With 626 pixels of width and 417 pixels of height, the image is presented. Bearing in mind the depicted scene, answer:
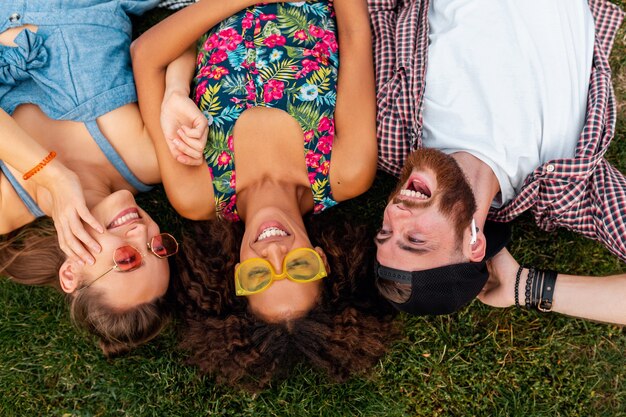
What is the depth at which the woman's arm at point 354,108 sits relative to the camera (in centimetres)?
366

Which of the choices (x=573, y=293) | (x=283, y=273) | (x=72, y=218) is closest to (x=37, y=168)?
(x=72, y=218)

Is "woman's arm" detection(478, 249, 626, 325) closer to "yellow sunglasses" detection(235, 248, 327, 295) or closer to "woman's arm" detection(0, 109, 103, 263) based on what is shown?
"yellow sunglasses" detection(235, 248, 327, 295)

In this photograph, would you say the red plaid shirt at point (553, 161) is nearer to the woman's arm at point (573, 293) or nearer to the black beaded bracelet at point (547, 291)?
the woman's arm at point (573, 293)

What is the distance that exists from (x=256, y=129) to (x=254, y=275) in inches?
42.4

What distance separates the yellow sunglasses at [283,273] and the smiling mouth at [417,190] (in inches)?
27.8

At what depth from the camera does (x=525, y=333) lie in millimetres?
4156

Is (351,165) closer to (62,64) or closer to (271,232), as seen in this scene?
(271,232)

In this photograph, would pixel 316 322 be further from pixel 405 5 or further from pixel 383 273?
pixel 405 5

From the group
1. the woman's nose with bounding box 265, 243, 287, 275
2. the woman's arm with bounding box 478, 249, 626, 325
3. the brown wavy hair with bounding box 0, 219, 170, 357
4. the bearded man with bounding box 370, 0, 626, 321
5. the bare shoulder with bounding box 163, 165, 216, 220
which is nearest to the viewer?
the woman's nose with bounding box 265, 243, 287, 275

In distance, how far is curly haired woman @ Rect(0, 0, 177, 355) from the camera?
11.0ft

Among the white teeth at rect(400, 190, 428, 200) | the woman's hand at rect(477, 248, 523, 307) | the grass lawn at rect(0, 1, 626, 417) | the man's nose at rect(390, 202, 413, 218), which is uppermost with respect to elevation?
the white teeth at rect(400, 190, 428, 200)

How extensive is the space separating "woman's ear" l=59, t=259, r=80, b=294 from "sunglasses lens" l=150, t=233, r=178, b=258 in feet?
1.66

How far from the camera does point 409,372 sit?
412 centimetres

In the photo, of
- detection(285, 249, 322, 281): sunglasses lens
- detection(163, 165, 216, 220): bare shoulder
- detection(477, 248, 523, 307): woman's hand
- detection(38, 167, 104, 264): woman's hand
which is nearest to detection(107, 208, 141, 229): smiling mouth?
detection(38, 167, 104, 264): woman's hand
